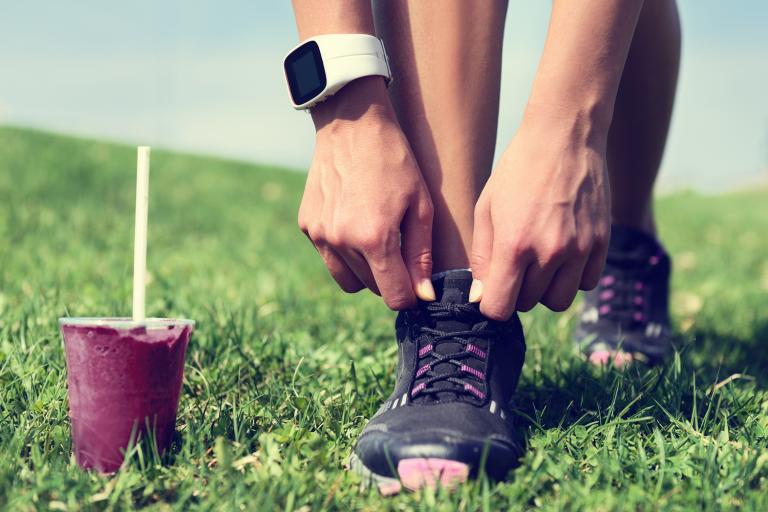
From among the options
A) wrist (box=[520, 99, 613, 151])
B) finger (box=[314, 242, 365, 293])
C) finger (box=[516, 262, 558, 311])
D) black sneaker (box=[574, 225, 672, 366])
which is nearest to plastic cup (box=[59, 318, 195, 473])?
finger (box=[314, 242, 365, 293])

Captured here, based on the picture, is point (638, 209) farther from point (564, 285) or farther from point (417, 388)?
point (417, 388)

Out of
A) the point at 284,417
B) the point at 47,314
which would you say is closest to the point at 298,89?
the point at 284,417

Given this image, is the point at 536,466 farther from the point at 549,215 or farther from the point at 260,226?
the point at 260,226

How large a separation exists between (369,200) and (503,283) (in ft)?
1.03

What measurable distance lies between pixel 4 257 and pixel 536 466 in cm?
291

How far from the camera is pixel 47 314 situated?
92.4 inches

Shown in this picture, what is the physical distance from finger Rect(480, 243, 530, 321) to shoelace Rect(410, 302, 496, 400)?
0.07m

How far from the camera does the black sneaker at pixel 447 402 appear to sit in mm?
1475

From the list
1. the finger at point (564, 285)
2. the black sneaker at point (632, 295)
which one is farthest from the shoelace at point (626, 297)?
the finger at point (564, 285)

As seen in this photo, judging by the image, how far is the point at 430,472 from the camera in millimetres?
1455

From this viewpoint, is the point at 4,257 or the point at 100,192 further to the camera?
the point at 100,192

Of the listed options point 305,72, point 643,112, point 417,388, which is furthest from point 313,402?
point 643,112

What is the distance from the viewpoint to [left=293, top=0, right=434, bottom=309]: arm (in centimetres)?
156

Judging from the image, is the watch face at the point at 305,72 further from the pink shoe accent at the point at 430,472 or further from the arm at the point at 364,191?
the pink shoe accent at the point at 430,472
